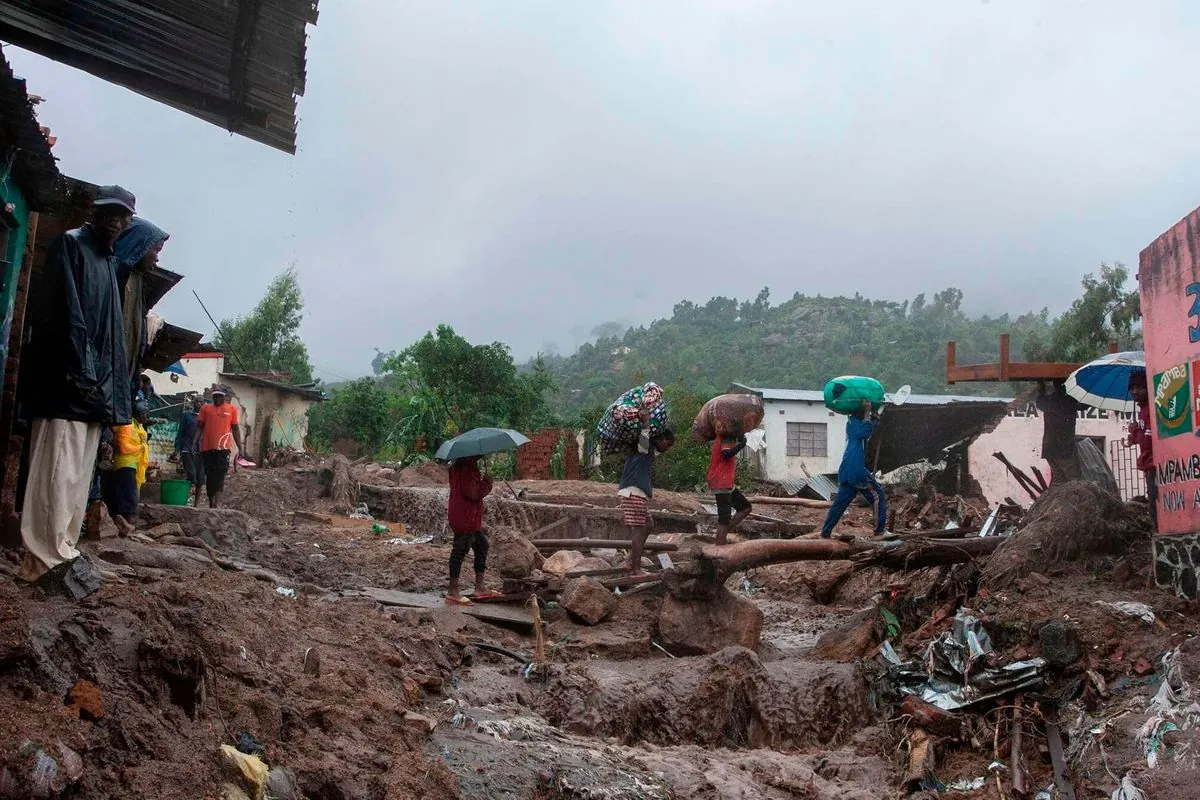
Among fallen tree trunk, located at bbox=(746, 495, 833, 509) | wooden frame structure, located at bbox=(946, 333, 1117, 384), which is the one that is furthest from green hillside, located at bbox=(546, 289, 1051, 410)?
wooden frame structure, located at bbox=(946, 333, 1117, 384)

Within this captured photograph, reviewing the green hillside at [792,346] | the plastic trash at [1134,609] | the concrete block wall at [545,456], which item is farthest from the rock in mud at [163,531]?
the green hillside at [792,346]

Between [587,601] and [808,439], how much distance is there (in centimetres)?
2638

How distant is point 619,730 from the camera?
21.4ft

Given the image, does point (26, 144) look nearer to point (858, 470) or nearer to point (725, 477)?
point (725, 477)

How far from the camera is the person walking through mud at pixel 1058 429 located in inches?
469

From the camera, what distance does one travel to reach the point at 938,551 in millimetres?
8227

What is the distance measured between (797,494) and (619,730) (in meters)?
22.0

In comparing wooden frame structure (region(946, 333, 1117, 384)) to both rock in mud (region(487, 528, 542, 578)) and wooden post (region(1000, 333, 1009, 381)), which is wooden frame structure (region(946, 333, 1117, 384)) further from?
rock in mud (region(487, 528, 542, 578))

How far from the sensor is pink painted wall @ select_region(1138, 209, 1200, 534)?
6598 millimetres

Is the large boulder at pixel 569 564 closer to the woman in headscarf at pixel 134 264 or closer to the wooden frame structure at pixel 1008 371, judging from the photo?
the woman in headscarf at pixel 134 264

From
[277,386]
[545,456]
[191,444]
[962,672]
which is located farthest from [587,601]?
[277,386]

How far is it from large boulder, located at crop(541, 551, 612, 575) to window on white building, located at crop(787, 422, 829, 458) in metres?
23.1

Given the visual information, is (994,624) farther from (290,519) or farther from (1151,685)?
(290,519)

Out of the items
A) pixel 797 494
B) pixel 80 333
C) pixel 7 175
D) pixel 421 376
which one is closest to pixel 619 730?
pixel 80 333
